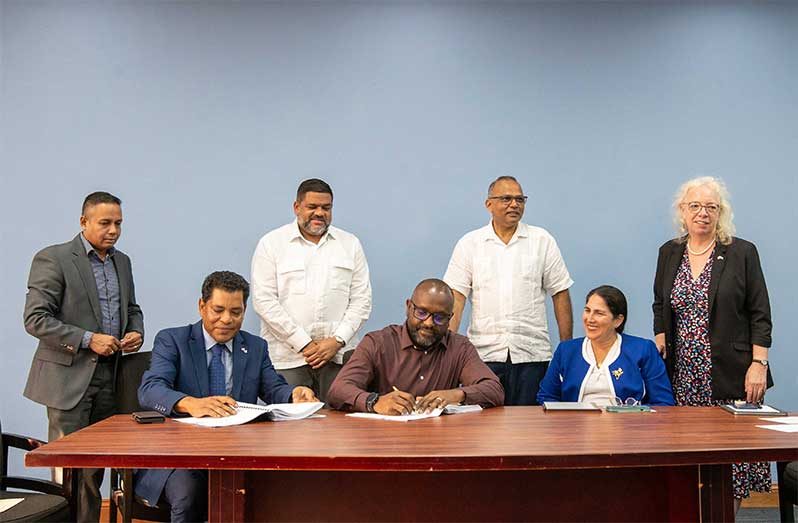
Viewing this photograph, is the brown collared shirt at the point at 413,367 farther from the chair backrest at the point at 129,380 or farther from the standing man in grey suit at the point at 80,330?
the standing man in grey suit at the point at 80,330

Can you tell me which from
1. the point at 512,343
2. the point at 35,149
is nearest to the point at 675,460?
the point at 512,343

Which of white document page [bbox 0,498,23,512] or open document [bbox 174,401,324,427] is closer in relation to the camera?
open document [bbox 174,401,324,427]

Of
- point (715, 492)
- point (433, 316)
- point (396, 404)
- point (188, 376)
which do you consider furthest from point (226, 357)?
point (715, 492)

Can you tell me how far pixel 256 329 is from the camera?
196 inches

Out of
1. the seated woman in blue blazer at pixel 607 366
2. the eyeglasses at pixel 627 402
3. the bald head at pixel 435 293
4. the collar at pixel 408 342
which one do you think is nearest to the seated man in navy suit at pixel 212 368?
the collar at pixel 408 342

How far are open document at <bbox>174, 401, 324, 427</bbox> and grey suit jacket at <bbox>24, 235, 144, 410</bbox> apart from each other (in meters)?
1.09

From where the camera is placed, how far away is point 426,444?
260cm

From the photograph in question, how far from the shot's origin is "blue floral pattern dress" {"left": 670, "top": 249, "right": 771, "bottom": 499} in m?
4.07

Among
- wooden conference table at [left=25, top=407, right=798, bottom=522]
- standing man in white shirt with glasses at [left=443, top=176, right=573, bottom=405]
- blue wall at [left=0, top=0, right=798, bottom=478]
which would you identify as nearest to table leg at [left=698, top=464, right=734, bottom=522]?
wooden conference table at [left=25, top=407, right=798, bottom=522]

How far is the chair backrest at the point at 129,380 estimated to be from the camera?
3533 mm

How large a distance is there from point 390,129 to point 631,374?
216 cm

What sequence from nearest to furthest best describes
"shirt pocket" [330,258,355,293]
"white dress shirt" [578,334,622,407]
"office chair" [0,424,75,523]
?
"office chair" [0,424,75,523] < "white dress shirt" [578,334,622,407] < "shirt pocket" [330,258,355,293]

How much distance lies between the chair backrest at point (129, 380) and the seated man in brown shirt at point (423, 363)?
2.74 feet

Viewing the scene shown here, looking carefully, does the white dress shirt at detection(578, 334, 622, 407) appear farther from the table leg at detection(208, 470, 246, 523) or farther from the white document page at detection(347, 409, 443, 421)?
the table leg at detection(208, 470, 246, 523)
